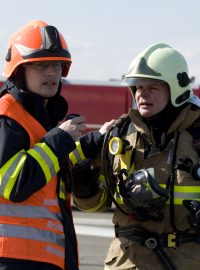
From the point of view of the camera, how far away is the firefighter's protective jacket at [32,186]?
295 centimetres

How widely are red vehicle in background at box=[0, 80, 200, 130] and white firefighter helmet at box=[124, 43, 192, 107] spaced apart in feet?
24.0

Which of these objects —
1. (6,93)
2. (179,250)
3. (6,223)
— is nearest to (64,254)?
(6,223)

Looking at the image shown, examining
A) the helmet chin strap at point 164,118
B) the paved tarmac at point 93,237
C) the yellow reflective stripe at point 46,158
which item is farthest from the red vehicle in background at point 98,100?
the yellow reflective stripe at point 46,158

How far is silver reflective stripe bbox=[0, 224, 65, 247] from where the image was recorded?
9.86ft

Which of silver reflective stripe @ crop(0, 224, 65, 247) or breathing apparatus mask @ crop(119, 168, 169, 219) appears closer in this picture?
silver reflective stripe @ crop(0, 224, 65, 247)

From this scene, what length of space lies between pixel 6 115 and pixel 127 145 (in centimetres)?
67

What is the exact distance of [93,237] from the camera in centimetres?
867

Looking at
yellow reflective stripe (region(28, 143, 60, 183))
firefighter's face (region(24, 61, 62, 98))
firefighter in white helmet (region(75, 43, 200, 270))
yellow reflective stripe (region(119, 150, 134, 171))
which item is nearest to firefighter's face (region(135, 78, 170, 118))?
firefighter in white helmet (region(75, 43, 200, 270))

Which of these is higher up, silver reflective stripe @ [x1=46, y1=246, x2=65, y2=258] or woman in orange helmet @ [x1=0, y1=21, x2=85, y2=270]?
woman in orange helmet @ [x1=0, y1=21, x2=85, y2=270]

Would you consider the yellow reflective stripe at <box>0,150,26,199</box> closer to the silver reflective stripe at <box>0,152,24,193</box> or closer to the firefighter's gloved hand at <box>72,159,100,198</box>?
the silver reflective stripe at <box>0,152,24,193</box>

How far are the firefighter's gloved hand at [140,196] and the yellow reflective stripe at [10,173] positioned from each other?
0.58 metres

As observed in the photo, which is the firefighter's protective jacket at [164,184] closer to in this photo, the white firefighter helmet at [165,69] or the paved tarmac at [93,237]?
the white firefighter helmet at [165,69]

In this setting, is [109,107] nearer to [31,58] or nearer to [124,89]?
[124,89]

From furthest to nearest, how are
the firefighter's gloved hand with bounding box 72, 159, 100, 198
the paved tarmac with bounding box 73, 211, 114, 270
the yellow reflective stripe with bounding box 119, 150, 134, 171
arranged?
the paved tarmac with bounding box 73, 211, 114, 270 < the firefighter's gloved hand with bounding box 72, 159, 100, 198 < the yellow reflective stripe with bounding box 119, 150, 134, 171
